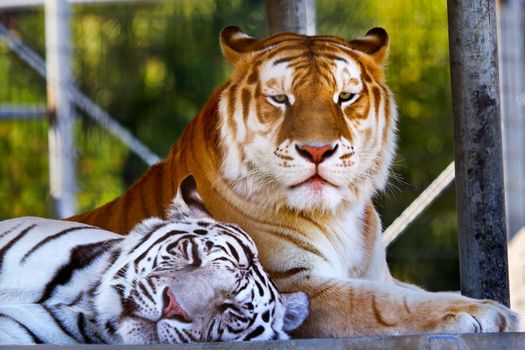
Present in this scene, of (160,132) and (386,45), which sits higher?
(386,45)

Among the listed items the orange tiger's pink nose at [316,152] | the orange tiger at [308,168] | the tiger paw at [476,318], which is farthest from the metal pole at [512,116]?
the tiger paw at [476,318]

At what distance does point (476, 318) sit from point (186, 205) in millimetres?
524

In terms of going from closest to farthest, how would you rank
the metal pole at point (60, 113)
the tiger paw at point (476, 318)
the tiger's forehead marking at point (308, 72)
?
the tiger paw at point (476, 318)
the tiger's forehead marking at point (308, 72)
the metal pole at point (60, 113)

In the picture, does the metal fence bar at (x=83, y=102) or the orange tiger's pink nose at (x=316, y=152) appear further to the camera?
the metal fence bar at (x=83, y=102)

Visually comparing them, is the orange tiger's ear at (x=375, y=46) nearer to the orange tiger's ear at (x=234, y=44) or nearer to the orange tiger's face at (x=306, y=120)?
the orange tiger's face at (x=306, y=120)

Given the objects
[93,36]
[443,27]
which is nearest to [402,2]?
[443,27]

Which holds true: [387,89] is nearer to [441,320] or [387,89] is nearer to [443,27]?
[441,320]

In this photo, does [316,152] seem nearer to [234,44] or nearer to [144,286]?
[234,44]

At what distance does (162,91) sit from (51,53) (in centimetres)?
158

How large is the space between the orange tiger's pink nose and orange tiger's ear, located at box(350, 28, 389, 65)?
0.28 meters

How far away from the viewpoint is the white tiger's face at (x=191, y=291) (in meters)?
1.67

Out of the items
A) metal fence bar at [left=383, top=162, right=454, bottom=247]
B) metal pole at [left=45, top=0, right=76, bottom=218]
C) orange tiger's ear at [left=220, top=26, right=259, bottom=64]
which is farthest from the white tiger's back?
metal pole at [left=45, top=0, right=76, bottom=218]

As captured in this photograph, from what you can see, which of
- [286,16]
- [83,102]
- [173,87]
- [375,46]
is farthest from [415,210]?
[173,87]

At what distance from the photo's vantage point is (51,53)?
464cm
